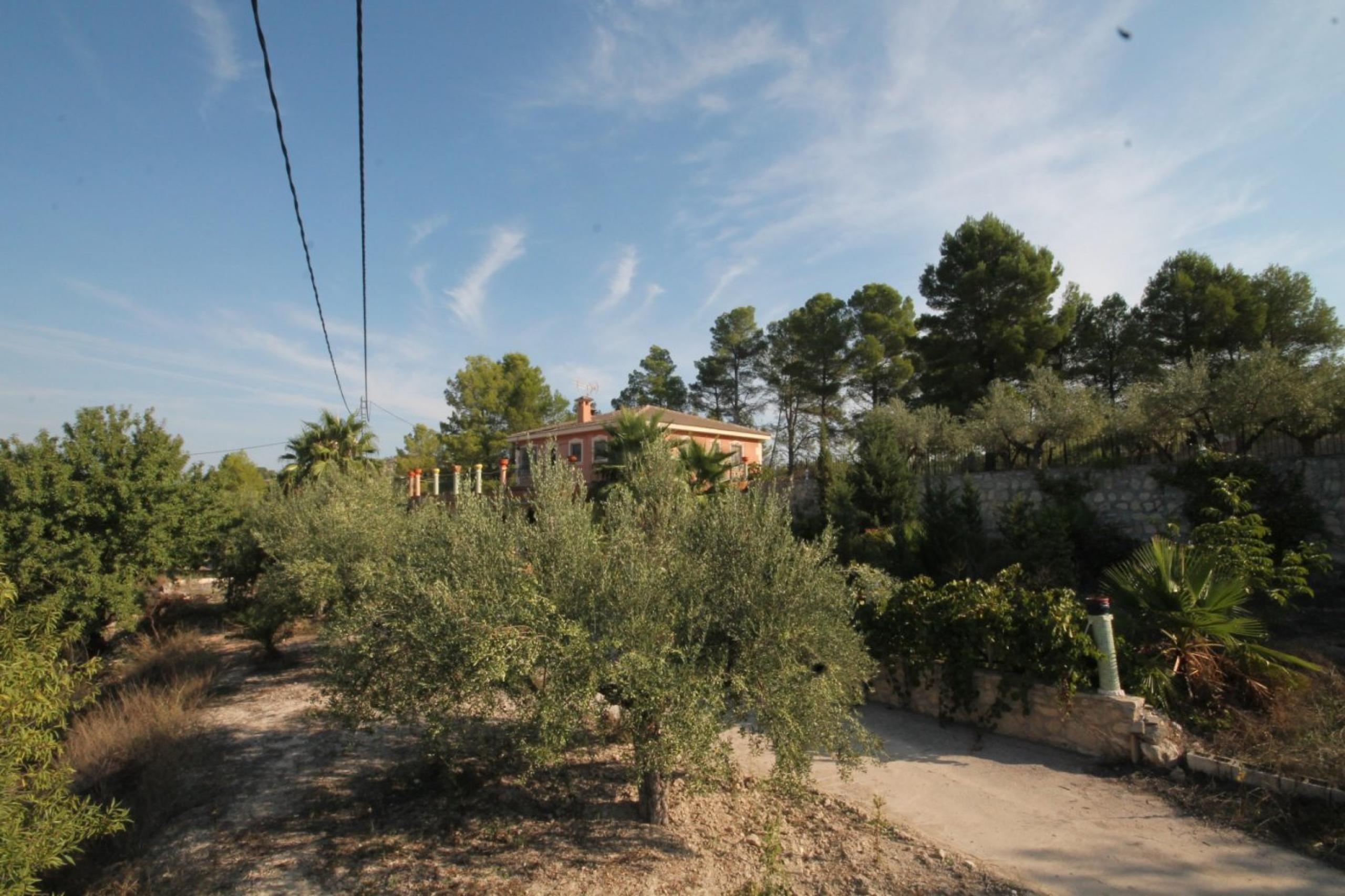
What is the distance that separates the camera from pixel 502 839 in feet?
17.4

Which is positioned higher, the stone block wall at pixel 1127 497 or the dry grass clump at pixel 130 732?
the stone block wall at pixel 1127 497

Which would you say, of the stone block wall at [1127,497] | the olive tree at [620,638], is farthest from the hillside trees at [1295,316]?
the olive tree at [620,638]

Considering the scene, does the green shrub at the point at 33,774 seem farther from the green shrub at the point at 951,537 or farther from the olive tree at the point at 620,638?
the green shrub at the point at 951,537

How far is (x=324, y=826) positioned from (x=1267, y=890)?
679cm

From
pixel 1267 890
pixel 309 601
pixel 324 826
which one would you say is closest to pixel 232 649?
Result: pixel 309 601

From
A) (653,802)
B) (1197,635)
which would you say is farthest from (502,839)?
(1197,635)

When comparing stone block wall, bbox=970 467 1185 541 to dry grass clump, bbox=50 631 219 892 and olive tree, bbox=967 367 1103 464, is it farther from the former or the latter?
dry grass clump, bbox=50 631 219 892

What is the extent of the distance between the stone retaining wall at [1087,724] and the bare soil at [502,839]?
1789mm

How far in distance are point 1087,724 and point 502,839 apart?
5.24 meters

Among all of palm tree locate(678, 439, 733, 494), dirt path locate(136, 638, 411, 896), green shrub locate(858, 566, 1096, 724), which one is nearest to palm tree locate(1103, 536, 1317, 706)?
green shrub locate(858, 566, 1096, 724)

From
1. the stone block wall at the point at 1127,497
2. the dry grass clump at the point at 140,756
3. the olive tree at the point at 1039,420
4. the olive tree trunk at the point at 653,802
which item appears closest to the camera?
the olive tree trunk at the point at 653,802

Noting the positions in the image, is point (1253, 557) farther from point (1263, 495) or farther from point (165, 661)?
point (165, 661)

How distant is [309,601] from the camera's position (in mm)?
10750

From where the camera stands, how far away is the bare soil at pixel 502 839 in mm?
4652
